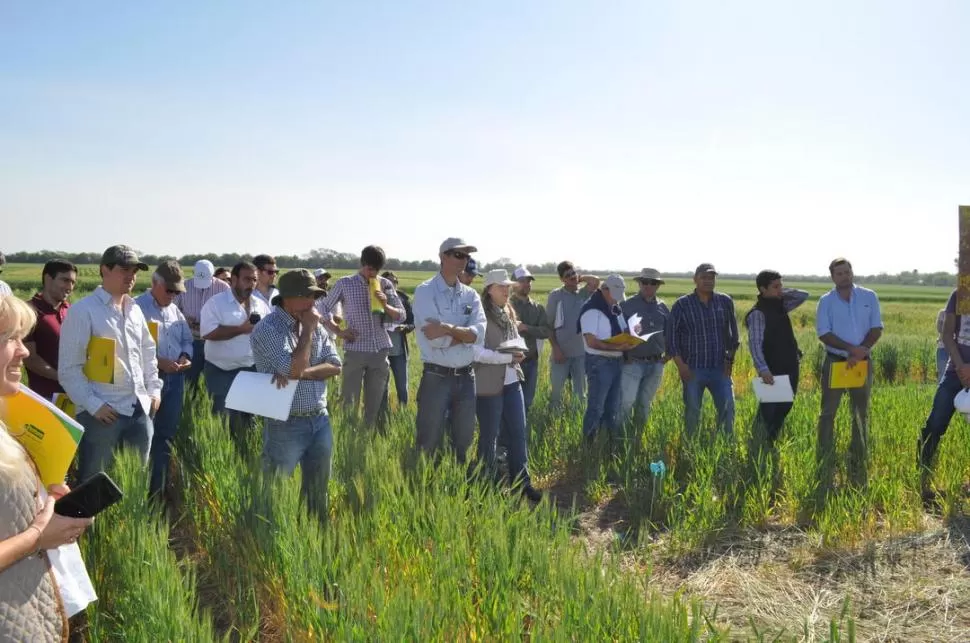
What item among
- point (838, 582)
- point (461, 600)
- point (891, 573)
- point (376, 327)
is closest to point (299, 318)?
point (461, 600)

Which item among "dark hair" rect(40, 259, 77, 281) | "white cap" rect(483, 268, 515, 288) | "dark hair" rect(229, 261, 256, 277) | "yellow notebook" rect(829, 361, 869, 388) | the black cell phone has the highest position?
"dark hair" rect(229, 261, 256, 277)

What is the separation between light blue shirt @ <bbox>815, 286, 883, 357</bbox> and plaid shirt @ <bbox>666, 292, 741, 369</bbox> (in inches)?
30.2

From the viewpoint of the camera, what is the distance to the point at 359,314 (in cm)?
656

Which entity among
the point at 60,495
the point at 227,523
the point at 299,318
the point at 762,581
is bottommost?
the point at 762,581

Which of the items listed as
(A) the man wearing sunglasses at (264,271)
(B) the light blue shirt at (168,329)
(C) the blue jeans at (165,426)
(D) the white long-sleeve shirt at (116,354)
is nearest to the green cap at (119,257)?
(D) the white long-sleeve shirt at (116,354)

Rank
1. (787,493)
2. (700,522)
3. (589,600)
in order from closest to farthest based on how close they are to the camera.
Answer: (589,600) < (700,522) < (787,493)

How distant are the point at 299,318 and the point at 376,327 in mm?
2702

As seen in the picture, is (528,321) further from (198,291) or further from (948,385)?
(948,385)

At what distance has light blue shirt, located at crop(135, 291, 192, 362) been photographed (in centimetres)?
527

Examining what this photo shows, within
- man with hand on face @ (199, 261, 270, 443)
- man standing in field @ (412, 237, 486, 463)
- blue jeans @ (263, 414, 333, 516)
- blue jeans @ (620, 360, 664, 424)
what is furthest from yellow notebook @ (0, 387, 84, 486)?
blue jeans @ (620, 360, 664, 424)

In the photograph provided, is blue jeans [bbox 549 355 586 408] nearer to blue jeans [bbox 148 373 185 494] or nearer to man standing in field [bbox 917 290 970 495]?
man standing in field [bbox 917 290 970 495]

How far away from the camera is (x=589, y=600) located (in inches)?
98.7

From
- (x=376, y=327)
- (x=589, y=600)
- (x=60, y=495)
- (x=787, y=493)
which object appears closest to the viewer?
(x=60, y=495)

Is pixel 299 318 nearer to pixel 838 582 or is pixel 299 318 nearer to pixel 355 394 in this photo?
pixel 355 394
